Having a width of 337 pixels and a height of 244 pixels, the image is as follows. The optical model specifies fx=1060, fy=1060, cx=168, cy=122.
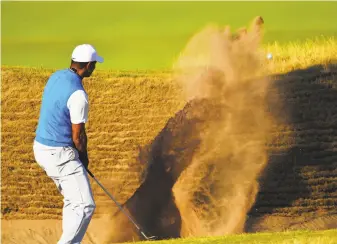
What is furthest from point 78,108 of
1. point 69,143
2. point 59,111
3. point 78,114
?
point 69,143

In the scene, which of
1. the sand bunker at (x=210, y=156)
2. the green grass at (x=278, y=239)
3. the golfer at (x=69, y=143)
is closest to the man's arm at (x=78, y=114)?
the golfer at (x=69, y=143)

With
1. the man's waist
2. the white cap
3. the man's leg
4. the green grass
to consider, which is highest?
the white cap

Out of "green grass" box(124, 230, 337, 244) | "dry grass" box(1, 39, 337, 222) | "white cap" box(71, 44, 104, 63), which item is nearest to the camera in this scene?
"white cap" box(71, 44, 104, 63)

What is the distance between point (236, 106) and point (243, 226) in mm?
2399

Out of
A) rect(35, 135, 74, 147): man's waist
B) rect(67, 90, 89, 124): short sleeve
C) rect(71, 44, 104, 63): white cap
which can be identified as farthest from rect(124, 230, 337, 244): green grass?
rect(71, 44, 104, 63): white cap

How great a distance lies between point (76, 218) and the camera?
11.4 m

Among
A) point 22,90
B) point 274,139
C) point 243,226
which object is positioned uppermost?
point 22,90

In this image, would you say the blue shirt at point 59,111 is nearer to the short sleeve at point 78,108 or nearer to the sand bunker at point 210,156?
the short sleeve at point 78,108

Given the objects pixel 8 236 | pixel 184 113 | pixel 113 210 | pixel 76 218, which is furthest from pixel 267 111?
pixel 76 218

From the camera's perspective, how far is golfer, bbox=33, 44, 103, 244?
37.5 feet

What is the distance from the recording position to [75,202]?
37.4 ft

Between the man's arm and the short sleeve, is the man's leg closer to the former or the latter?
the man's arm

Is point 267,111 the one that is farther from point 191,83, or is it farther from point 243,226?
point 243,226

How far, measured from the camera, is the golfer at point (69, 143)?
11422mm
